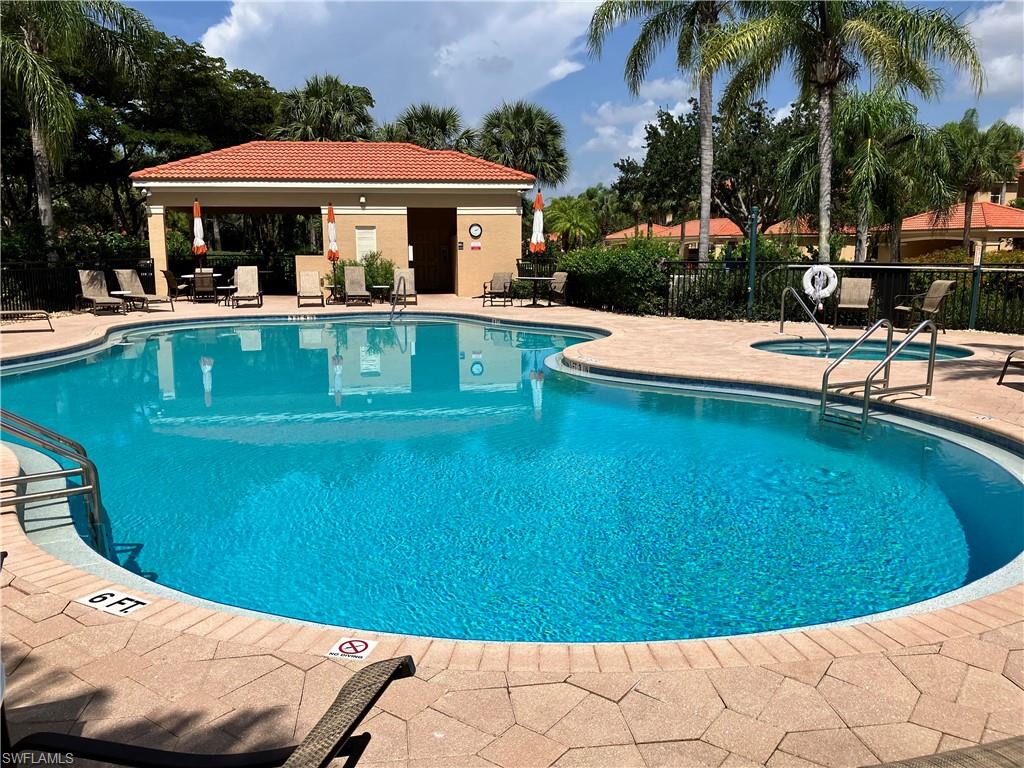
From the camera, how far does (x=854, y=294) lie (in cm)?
1427

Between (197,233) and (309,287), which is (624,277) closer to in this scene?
(309,287)

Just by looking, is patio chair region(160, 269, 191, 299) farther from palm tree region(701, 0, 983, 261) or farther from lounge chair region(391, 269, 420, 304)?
palm tree region(701, 0, 983, 261)

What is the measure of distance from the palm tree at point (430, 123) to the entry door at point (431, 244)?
13975 mm

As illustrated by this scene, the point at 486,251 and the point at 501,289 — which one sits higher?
the point at 486,251

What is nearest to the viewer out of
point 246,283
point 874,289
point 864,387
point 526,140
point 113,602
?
point 113,602

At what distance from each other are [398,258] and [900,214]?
18.5 meters

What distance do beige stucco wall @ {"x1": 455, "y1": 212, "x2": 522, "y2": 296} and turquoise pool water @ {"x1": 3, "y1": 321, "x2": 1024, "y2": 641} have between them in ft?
43.4

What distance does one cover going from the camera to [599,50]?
18.7 m

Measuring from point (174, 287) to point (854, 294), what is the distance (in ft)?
58.7

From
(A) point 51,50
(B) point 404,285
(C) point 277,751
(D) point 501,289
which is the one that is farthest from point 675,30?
(C) point 277,751

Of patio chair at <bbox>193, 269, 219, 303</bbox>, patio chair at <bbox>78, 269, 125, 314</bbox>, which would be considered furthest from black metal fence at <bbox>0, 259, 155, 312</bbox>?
patio chair at <bbox>193, 269, 219, 303</bbox>

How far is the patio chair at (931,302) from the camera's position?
11.2 m

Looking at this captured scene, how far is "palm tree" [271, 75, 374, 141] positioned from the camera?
3544cm

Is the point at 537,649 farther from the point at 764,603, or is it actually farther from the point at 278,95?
the point at 278,95
